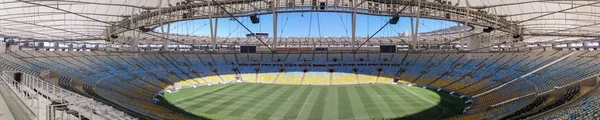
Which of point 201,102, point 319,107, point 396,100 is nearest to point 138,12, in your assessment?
point 201,102

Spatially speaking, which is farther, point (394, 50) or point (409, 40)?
point (409, 40)

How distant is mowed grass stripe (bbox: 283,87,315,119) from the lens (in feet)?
90.8

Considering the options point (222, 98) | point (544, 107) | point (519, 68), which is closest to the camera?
point (544, 107)

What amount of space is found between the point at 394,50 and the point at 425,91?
15.2ft

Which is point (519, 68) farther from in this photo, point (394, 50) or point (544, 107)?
point (544, 107)

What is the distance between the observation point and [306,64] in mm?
53969

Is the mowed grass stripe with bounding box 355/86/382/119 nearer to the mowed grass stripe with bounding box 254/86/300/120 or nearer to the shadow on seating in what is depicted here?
the shadow on seating

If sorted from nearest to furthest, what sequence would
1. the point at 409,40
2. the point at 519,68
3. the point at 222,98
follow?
the point at 222,98 → the point at 519,68 → the point at 409,40

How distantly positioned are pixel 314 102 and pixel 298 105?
79.9 inches

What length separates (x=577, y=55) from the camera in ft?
119

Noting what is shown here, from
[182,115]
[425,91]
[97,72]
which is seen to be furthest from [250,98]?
[425,91]

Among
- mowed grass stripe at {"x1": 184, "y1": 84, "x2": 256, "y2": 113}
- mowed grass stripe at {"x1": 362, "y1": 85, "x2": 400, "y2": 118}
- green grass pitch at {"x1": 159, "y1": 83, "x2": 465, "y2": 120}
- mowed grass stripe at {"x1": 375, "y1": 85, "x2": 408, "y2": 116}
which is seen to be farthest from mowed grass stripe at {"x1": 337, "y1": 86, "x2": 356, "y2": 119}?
mowed grass stripe at {"x1": 184, "y1": 84, "x2": 256, "y2": 113}

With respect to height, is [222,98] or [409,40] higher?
[409,40]

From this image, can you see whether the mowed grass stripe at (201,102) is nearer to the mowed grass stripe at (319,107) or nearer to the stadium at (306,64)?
the stadium at (306,64)
